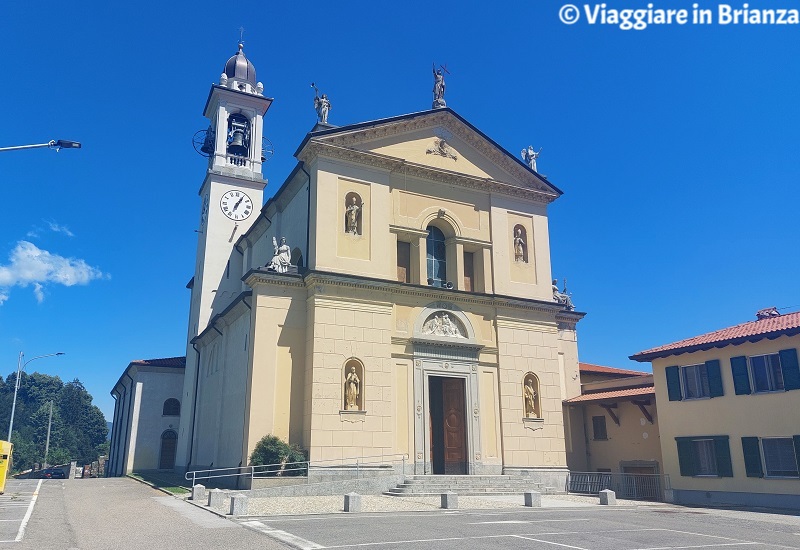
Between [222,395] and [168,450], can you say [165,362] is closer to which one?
[168,450]

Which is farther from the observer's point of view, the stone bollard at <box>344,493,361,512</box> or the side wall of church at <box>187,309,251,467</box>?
the side wall of church at <box>187,309,251,467</box>

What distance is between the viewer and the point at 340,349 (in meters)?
22.9

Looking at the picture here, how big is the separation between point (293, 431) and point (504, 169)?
1512cm

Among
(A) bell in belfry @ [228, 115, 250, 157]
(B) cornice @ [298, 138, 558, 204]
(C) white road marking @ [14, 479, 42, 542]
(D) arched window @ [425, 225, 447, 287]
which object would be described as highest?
(A) bell in belfry @ [228, 115, 250, 157]

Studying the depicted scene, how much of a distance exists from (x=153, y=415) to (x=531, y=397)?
82.3 feet

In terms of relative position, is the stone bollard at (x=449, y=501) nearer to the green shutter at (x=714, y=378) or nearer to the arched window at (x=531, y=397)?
the arched window at (x=531, y=397)

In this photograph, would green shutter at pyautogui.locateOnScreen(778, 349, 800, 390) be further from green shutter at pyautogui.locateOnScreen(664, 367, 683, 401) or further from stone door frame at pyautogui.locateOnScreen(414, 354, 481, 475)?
stone door frame at pyautogui.locateOnScreen(414, 354, 481, 475)

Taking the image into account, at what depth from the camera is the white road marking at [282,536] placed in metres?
10.7

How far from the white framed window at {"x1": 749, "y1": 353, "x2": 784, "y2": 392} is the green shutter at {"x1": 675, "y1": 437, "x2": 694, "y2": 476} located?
3.37 metres

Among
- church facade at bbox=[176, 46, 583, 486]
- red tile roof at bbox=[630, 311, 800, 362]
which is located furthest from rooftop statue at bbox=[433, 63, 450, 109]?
red tile roof at bbox=[630, 311, 800, 362]

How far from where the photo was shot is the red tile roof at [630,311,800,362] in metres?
20.8

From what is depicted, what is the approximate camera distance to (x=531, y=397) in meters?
26.4

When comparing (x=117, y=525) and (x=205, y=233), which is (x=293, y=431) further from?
(x=205, y=233)

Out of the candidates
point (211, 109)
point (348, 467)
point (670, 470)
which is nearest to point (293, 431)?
point (348, 467)
